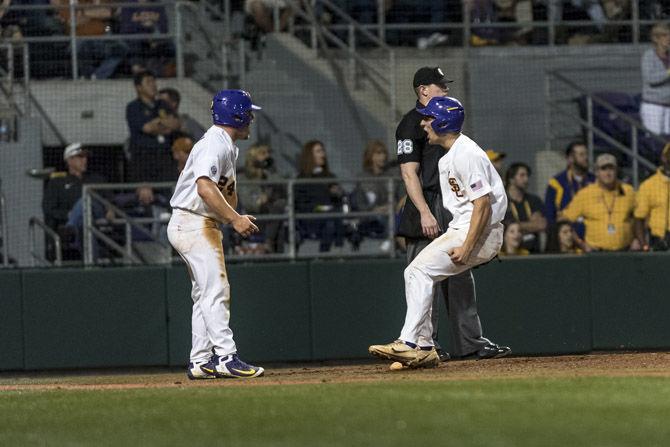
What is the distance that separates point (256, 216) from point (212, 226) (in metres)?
4.44

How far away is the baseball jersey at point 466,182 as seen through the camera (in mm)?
9469

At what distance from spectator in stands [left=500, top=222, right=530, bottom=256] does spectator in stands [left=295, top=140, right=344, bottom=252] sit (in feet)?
5.37

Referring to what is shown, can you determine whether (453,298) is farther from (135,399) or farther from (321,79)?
(321,79)

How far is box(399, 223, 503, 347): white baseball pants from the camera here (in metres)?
9.57

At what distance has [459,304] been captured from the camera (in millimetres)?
10414

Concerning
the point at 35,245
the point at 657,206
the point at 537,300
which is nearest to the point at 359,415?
the point at 537,300

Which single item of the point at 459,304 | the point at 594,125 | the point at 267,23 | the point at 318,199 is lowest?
the point at 459,304

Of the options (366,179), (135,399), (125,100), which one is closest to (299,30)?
(125,100)

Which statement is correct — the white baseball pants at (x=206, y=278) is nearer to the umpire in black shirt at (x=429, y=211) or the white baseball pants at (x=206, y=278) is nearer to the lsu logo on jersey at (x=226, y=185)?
the lsu logo on jersey at (x=226, y=185)

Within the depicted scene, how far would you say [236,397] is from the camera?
828cm

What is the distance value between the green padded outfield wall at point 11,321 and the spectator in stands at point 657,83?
23.5ft

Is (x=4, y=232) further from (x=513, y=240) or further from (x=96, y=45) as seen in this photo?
(x=513, y=240)

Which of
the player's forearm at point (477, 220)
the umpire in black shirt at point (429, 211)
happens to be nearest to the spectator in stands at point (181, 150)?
the umpire in black shirt at point (429, 211)

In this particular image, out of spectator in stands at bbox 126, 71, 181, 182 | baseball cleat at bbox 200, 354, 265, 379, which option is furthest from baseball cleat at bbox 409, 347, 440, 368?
spectator in stands at bbox 126, 71, 181, 182
